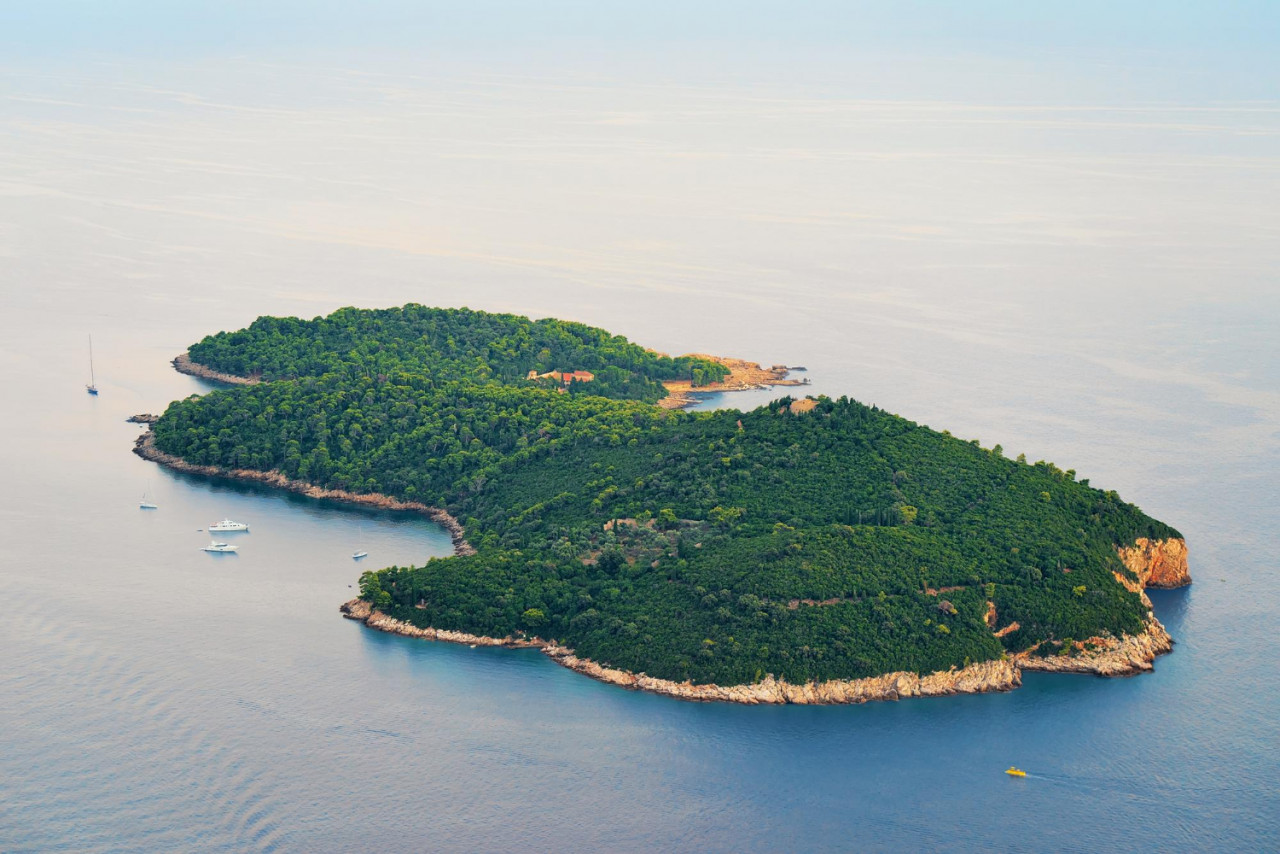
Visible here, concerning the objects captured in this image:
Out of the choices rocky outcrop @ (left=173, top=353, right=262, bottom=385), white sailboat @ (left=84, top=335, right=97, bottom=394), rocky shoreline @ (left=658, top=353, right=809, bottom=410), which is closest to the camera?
white sailboat @ (left=84, top=335, right=97, bottom=394)

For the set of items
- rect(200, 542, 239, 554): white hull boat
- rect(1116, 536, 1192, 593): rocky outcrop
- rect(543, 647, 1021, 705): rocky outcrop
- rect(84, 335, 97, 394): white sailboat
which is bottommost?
rect(543, 647, 1021, 705): rocky outcrop

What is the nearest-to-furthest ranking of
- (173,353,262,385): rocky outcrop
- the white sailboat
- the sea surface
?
the sea surface, the white sailboat, (173,353,262,385): rocky outcrop

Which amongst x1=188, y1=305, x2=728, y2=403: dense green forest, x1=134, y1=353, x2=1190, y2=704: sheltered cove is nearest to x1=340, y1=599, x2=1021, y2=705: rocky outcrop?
x1=134, y1=353, x2=1190, y2=704: sheltered cove

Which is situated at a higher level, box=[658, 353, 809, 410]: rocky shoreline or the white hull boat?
box=[658, 353, 809, 410]: rocky shoreline

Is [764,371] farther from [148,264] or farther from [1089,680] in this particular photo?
[148,264]

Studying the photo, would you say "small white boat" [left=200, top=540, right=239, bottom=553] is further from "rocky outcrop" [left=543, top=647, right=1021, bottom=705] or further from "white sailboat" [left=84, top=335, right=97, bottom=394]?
"white sailboat" [left=84, top=335, right=97, bottom=394]

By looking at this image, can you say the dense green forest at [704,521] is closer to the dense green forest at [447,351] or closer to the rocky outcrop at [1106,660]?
the rocky outcrop at [1106,660]

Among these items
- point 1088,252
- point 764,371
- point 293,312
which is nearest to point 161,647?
point 764,371
